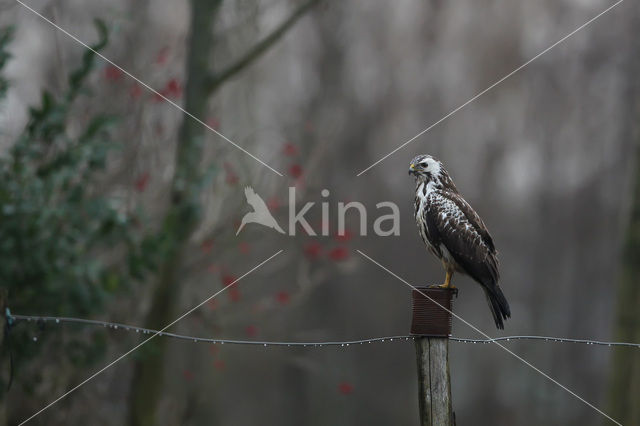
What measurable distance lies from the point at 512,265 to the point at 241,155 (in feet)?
23.2

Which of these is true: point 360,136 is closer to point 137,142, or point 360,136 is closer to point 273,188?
point 273,188

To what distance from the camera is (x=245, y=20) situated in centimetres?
506

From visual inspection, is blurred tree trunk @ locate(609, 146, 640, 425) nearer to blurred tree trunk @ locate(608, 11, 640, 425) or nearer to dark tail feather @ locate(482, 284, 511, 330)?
blurred tree trunk @ locate(608, 11, 640, 425)

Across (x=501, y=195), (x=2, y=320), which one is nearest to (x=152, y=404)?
(x=2, y=320)

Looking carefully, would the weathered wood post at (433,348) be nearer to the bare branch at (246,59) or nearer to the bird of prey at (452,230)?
the bird of prey at (452,230)

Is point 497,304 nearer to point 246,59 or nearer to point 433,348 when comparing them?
point 433,348

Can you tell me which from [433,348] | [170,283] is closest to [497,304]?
[433,348]

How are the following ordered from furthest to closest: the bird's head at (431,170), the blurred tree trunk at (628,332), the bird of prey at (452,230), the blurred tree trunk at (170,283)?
1. the blurred tree trunk at (170,283)
2. the blurred tree trunk at (628,332)
3. the bird's head at (431,170)
4. the bird of prey at (452,230)

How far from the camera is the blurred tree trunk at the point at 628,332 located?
4.70m

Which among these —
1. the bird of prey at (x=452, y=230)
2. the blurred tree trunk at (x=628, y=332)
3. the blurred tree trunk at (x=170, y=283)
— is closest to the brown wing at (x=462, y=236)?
the bird of prey at (x=452, y=230)

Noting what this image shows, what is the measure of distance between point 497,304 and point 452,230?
277 millimetres

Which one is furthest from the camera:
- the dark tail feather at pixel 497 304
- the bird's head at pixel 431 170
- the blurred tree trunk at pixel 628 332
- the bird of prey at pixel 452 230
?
the blurred tree trunk at pixel 628 332

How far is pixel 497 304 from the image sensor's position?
227 cm

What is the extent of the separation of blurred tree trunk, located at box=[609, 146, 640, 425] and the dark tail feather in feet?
9.16
